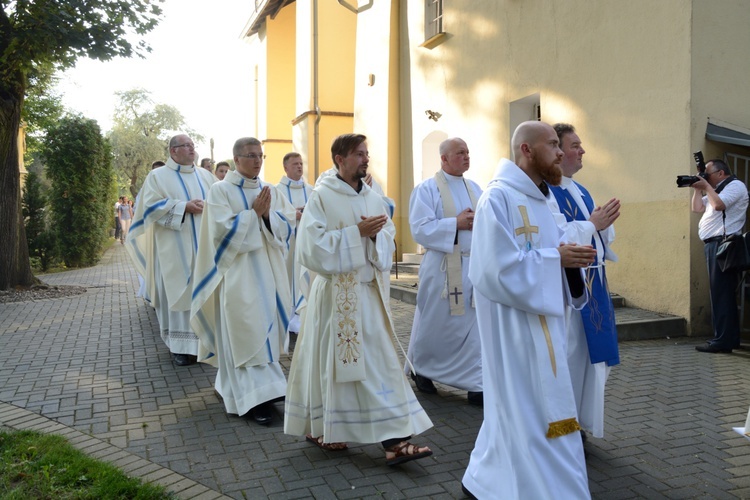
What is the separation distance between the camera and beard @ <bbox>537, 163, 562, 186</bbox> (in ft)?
11.5

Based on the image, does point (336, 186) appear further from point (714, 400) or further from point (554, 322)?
point (714, 400)

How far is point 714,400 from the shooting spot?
5.66 meters

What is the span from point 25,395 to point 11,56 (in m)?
8.24

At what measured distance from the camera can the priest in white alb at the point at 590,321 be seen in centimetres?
409

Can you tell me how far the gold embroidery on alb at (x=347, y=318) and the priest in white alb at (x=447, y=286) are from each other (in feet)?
4.99

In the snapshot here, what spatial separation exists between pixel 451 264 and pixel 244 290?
1817 mm

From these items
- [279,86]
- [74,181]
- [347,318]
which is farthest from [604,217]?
[279,86]

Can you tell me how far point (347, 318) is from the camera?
14.4 ft

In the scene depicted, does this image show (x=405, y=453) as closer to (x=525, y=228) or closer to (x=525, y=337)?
(x=525, y=337)

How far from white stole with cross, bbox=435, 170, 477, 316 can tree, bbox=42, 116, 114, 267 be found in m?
14.9

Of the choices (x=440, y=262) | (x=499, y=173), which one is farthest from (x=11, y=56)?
(x=499, y=173)

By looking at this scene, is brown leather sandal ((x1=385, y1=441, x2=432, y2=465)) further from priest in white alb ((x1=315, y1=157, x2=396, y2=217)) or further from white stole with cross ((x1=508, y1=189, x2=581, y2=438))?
priest in white alb ((x1=315, y1=157, x2=396, y2=217))

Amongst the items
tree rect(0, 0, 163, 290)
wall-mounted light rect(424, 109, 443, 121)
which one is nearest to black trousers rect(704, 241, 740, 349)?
wall-mounted light rect(424, 109, 443, 121)

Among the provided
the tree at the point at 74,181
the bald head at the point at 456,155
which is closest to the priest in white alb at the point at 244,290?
the bald head at the point at 456,155
